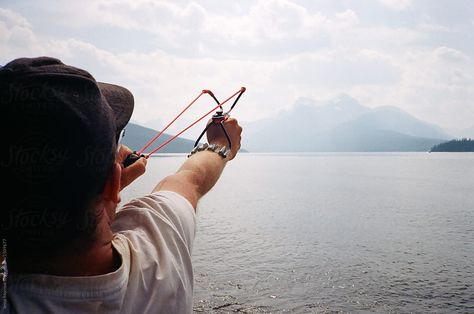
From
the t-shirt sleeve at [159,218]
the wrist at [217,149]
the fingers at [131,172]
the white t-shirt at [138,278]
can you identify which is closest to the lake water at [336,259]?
the wrist at [217,149]

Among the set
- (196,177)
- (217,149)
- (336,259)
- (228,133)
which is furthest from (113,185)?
(336,259)

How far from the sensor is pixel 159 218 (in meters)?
1.99

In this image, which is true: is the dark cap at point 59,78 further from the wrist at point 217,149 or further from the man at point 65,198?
the wrist at point 217,149

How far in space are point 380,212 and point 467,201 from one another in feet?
34.8

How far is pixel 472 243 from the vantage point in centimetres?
2047

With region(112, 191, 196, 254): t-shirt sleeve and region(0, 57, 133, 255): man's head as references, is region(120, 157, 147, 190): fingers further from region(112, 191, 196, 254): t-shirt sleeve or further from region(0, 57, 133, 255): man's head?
region(0, 57, 133, 255): man's head

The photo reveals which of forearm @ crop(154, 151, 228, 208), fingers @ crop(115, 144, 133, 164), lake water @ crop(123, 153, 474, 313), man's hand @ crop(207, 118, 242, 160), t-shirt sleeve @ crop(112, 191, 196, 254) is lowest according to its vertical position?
lake water @ crop(123, 153, 474, 313)

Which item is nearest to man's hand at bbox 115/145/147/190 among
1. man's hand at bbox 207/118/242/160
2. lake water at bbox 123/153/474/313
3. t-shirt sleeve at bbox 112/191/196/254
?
t-shirt sleeve at bbox 112/191/196/254

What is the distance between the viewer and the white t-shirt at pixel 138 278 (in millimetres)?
1443

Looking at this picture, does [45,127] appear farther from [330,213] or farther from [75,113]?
[330,213]

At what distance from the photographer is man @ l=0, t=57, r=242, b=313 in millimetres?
1324

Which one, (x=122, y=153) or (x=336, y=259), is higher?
(x=122, y=153)

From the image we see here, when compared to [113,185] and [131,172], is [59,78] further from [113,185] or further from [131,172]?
[131,172]

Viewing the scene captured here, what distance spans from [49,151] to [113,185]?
0.33 m
